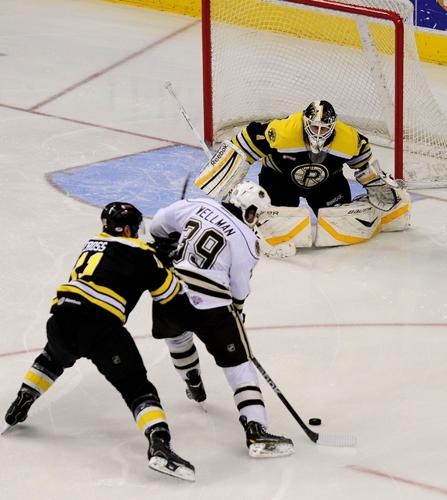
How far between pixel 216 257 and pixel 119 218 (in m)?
0.32

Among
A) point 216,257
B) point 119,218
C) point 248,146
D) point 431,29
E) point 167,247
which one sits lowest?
point 431,29

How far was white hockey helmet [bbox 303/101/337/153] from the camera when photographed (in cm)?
593

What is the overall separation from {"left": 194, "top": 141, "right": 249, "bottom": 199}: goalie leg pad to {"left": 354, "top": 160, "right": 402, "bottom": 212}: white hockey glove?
52 cm

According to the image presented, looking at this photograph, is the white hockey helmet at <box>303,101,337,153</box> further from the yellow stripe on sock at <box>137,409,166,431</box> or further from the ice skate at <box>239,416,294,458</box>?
the yellow stripe on sock at <box>137,409,166,431</box>

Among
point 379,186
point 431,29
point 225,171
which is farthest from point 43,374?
point 431,29

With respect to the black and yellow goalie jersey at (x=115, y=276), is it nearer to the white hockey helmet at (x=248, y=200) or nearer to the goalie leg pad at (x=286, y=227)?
the white hockey helmet at (x=248, y=200)

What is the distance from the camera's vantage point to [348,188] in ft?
21.3

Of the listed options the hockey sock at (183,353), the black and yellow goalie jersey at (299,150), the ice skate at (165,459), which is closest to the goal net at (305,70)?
the black and yellow goalie jersey at (299,150)

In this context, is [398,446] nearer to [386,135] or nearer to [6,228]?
[6,228]

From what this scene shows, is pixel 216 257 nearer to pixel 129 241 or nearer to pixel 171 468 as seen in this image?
pixel 129 241

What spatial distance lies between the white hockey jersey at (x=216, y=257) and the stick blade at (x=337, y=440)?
19.3 inches

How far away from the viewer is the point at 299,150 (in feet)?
20.0

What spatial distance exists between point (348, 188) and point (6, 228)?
1513 millimetres

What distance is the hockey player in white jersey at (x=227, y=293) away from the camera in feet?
14.4
